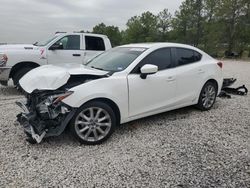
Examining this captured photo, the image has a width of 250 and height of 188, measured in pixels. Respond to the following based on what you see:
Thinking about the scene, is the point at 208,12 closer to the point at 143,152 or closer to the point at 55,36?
the point at 55,36

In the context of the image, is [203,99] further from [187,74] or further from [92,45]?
[92,45]

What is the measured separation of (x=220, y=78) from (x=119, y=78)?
298 cm

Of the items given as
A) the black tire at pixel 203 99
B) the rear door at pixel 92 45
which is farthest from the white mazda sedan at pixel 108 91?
the rear door at pixel 92 45

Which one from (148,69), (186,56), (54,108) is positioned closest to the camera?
(54,108)

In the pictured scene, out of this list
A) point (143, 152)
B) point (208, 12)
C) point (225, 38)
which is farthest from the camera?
point (208, 12)

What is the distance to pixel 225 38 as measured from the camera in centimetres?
3791

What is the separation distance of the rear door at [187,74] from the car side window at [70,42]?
439 cm

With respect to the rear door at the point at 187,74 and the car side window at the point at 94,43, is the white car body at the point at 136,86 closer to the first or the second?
the rear door at the point at 187,74

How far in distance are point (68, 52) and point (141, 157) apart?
18.9ft

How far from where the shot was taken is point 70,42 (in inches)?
340

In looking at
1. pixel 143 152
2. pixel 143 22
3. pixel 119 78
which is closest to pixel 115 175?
pixel 143 152

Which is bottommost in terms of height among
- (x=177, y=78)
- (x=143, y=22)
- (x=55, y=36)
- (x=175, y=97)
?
(x=175, y=97)

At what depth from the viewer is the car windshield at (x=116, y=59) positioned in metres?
4.56

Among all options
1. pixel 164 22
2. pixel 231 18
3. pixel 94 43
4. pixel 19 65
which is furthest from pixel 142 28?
pixel 19 65
